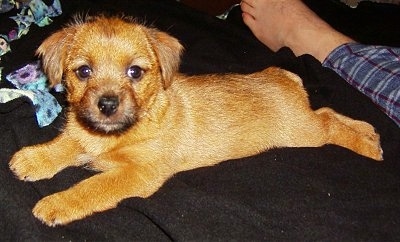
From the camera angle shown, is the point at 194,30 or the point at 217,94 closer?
the point at 217,94

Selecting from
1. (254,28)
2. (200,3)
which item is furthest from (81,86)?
(200,3)

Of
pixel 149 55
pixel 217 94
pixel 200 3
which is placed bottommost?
pixel 200 3

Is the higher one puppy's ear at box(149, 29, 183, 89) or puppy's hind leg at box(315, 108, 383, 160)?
puppy's ear at box(149, 29, 183, 89)

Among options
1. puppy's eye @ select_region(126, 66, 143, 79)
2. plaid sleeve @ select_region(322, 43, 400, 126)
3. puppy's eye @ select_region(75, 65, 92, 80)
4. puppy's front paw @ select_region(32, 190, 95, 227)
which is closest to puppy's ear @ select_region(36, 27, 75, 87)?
puppy's eye @ select_region(75, 65, 92, 80)

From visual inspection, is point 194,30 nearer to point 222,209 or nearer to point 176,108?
point 176,108

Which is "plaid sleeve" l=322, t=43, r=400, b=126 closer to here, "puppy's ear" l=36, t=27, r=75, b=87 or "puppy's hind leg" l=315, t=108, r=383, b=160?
"puppy's hind leg" l=315, t=108, r=383, b=160

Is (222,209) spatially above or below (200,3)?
above

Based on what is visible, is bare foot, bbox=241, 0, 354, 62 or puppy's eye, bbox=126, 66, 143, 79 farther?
bare foot, bbox=241, 0, 354, 62

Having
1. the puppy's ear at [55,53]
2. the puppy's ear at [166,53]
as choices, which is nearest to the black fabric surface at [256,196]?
the puppy's ear at [55,53]
